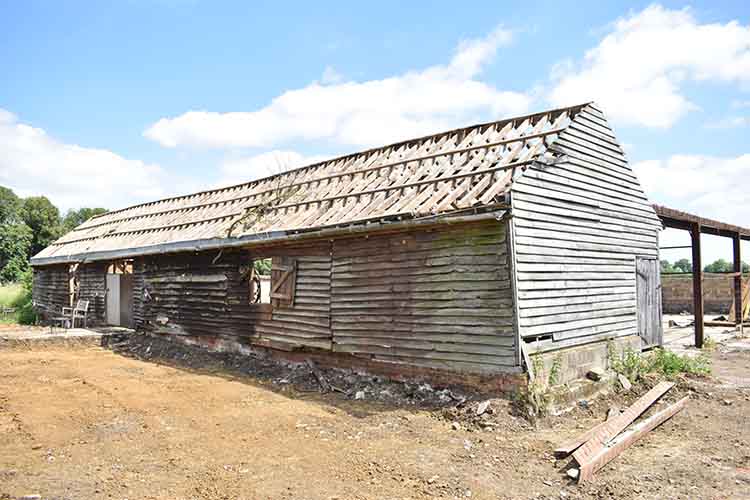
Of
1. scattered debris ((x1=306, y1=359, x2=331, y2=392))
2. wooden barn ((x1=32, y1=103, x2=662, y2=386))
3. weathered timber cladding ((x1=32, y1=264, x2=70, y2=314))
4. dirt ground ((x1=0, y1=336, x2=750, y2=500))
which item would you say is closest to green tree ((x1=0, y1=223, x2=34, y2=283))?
weathered timber cladding ((x1=32, y1=264, x2=70, y2=314))

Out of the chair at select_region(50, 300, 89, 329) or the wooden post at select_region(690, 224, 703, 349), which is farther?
the chair at select_region(50, 300, 89, 329)

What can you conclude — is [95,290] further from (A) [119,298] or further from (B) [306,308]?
(B) [306,308]

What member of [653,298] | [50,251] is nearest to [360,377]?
[653,298]

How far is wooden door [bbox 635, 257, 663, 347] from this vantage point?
12.1 metres

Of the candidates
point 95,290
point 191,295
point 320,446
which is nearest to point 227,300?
point 191,295

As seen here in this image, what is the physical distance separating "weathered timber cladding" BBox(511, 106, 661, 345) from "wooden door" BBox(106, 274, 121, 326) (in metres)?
15.8

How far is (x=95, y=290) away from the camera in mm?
19797

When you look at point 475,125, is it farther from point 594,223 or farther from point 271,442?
point 271,442

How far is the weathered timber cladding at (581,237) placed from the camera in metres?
8.91

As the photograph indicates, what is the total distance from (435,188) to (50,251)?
20.0 m

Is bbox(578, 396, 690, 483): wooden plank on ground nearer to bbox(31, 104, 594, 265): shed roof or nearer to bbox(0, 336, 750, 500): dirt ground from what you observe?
bbox(0, 336, 750, 500): dirt ground

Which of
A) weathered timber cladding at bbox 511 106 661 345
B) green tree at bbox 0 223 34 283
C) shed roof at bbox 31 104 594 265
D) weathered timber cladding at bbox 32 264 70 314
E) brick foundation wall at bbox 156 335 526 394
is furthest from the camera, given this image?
green tree at bbox 0 223 34 283

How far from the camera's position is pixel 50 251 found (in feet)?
75.8

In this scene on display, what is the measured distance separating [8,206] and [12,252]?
7845 millimetres
